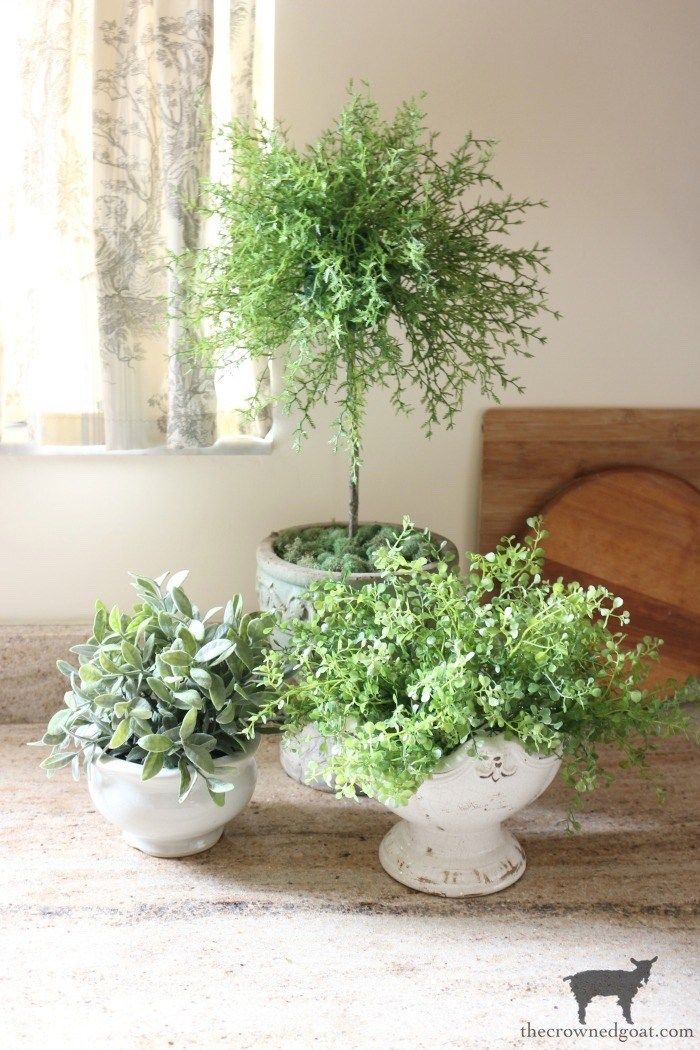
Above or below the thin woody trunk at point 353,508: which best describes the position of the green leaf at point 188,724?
below

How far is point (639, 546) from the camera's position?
1.29 m

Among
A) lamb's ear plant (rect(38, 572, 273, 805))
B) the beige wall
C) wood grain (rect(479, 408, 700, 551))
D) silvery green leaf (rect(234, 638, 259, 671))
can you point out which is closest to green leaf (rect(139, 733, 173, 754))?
lamb's ear plant (rect(38, 572, 273, 805))

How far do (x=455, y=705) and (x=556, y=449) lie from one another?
23.1 inches

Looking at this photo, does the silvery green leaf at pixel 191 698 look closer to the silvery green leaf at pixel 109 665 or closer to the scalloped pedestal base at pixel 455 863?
the silvery green leaf at pixel 109 665

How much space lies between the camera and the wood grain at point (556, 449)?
130 centimetres

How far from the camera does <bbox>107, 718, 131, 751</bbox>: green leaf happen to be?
89 cm

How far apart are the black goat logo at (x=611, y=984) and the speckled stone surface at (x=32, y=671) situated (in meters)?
0.72

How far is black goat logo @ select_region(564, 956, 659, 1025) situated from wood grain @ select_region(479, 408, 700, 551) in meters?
0.61

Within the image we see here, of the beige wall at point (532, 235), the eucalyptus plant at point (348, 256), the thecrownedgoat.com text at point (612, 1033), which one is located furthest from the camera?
the beige wall at point (532, 235)

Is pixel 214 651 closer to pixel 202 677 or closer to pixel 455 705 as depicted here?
pixel 202 677

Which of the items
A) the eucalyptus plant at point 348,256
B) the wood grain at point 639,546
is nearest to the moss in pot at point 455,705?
the eucalyptus plant at point 348,256

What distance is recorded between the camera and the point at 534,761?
2.82 feet

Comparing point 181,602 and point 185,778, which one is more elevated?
point 181,602

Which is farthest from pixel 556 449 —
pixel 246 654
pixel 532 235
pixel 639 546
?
pixel 246 654
